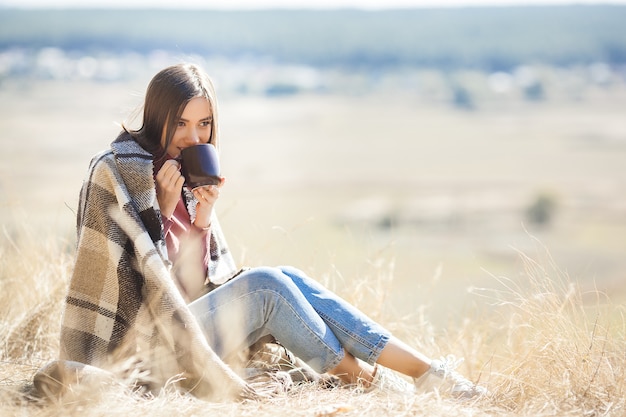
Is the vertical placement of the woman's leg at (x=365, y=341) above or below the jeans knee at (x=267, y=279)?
below

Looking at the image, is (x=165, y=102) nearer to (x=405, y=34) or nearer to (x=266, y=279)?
(x=266, y=279)

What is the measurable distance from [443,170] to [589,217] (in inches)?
704

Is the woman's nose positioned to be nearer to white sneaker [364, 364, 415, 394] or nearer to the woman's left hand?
the woman's left hand

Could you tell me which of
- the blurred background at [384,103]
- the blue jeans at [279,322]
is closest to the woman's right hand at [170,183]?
the blue jeans at [279,322]

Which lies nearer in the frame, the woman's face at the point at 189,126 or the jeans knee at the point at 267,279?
the jeans knee at the point at 267,279

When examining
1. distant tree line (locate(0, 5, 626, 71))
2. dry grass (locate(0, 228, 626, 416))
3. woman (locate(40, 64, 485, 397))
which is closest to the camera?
dry grass (locate(0, 228, 626, 416))

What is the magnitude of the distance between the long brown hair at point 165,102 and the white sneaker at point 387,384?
1050 mm

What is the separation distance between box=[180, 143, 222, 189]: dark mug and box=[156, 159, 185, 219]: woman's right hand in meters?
0.03

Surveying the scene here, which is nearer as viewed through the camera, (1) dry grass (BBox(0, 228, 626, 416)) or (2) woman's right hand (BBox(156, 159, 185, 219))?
(1) dry grass (BBox(0, 228, 626, 416))

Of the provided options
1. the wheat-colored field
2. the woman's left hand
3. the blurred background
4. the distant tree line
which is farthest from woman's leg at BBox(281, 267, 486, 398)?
the distant tree line

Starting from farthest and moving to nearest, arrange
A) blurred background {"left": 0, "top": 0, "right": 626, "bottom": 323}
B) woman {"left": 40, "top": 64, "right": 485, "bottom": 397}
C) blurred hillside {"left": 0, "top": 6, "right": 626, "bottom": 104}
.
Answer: blurred hillside {"left": 0, "top": 6, "right": 626, "bottom": 104} → blurred background {"left": 0, "top": 0, "right": 626, "bottom": 323} → woman {"left": 40, "top": 64, "right": 485, "bottom": 397}

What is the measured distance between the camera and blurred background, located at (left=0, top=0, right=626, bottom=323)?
58375 mm

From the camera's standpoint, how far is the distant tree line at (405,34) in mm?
75312

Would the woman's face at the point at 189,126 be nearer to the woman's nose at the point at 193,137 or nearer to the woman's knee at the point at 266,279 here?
the woman's nose at the point at 193,137
